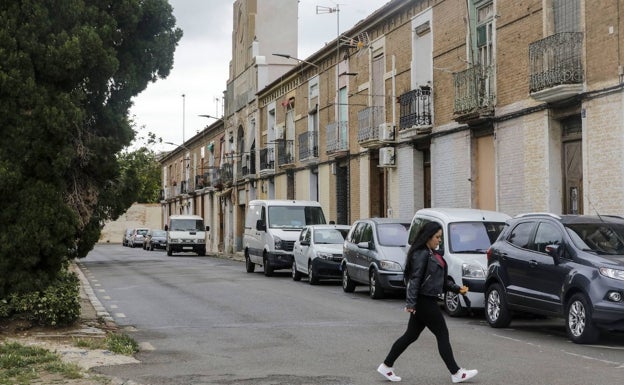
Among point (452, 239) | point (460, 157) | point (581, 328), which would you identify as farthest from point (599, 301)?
point (460, 157)

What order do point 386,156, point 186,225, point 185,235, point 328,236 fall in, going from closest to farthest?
point 328,236 < point 386,156 < point 185,235 < point 186,225

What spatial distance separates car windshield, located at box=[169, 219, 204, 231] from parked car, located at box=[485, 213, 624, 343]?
37.6 m

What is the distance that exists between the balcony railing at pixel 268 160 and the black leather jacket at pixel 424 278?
119 feet

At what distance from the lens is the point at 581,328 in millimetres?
12023

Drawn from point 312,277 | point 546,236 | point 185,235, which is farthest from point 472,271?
point 185,235

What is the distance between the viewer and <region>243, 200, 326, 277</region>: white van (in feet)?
90.6

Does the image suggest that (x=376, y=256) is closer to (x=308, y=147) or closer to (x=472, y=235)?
(x=472, y=235)

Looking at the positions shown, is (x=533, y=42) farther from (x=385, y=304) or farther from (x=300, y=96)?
(x=300, y=96)

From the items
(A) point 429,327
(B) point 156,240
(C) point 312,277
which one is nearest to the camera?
(A) point 429,327

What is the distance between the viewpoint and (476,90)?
922 inches

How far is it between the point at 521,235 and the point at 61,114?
708 centimetres

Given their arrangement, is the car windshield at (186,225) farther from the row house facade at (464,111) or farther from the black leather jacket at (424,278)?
the black leather jacket at (424,278)

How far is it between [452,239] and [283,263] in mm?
11467

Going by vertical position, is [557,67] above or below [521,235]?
above
